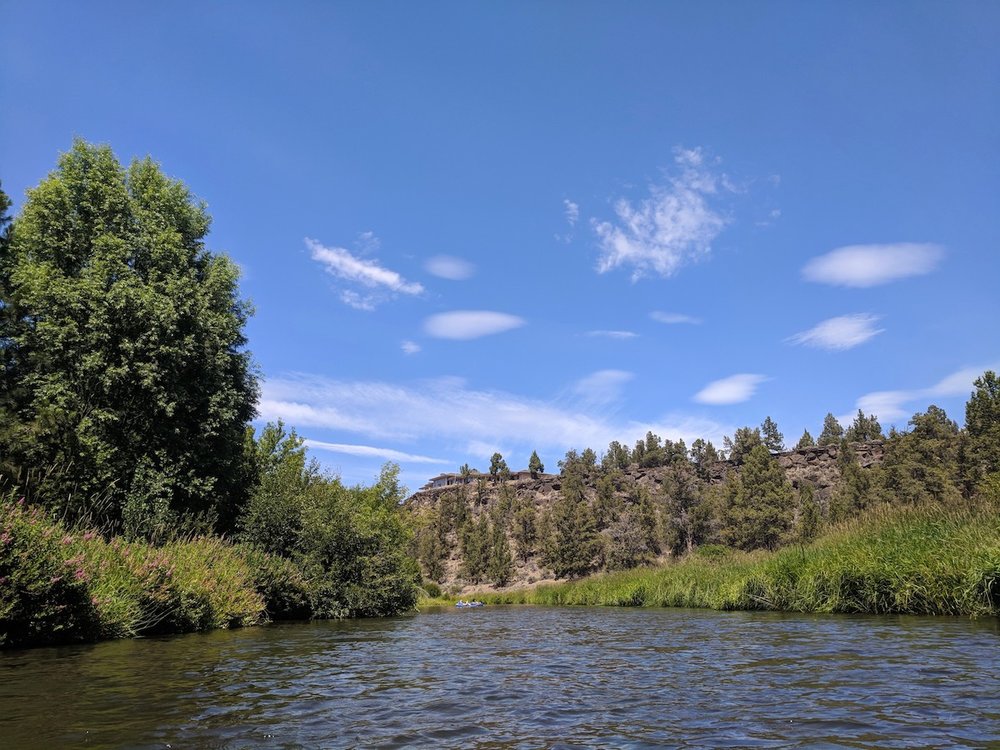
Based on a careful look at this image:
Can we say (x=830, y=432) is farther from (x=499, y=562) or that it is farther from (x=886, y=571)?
(x=886, y=571)

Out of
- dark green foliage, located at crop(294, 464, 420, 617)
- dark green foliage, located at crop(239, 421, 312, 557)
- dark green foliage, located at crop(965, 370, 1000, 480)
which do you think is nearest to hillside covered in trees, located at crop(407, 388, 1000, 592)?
dark green foliage, located at crop(965, 370, 1000, 480)

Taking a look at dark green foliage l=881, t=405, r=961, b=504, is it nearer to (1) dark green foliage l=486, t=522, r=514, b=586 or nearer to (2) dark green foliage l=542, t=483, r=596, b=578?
(2) dark green foliage l=542, t=483, r=596, b=578

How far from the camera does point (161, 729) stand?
6637 mm

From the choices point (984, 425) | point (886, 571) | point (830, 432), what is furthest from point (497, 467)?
point (886, 571)

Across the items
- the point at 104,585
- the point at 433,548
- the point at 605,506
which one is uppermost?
the point at 605,506

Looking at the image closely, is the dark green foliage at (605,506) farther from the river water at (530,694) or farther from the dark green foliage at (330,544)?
the river water at (530,694)

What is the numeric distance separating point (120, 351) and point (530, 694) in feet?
96.4

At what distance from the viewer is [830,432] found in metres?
140

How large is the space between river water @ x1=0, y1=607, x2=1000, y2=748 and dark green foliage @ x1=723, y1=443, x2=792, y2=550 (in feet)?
231

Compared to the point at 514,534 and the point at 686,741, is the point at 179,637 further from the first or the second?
the point at 514,534

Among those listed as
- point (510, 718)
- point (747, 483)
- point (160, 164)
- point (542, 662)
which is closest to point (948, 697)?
point (510, 718)

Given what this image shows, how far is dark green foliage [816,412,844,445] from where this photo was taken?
130500 mm

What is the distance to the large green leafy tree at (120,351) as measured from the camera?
92.7ft

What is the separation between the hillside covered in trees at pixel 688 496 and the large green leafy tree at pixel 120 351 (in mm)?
44281
